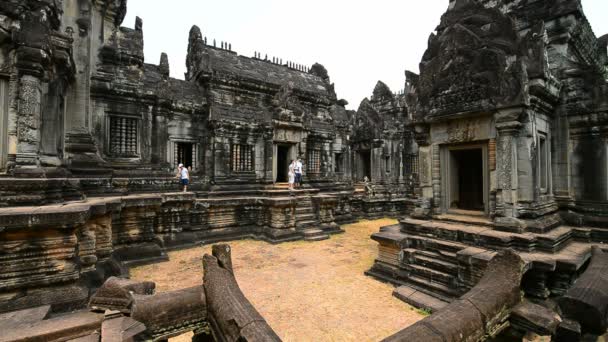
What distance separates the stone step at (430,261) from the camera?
207 inches

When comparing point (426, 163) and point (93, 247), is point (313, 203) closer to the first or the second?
point (426, 163)

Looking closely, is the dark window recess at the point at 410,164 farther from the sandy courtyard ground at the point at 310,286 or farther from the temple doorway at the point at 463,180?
the temple doorway at the point at 463,180

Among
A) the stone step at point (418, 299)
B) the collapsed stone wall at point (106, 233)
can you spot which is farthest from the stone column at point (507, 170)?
the collapsed stone wall at point (106, 233)

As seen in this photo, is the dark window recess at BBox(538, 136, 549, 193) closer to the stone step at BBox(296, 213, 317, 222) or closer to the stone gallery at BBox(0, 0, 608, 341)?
the stone gallery at BBox(0, 0, 608, 341)

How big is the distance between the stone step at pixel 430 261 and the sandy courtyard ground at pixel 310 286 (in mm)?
822

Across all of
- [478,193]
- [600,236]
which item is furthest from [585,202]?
[478,193]

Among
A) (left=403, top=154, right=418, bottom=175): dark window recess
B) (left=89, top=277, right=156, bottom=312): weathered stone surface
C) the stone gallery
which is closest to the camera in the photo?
the stone gallery

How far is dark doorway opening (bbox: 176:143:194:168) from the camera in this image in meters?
12.7

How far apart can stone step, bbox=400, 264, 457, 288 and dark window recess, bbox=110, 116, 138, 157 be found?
34.5 ft

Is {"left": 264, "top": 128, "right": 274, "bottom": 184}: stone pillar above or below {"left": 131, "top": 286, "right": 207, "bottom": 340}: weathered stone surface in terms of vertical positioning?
above

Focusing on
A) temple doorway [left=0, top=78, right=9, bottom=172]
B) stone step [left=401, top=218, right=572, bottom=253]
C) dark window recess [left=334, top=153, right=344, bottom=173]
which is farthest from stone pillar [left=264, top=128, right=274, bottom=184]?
temple doorway [left=0, top=78, right=9, bottom=172]

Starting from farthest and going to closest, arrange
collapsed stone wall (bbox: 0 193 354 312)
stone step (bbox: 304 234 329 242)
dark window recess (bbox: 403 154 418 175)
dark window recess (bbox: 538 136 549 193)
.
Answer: dark window recess (bbox: 403 154 418 175)
stone step (bbox: 304 234 329 242)
dark window recess (bbox: 538 136 549 193)
collapsed stone wall (bbox: 0 193 354 312)

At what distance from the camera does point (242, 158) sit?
1345 centimetres

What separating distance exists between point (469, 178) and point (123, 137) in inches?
472
